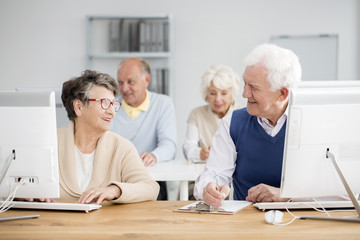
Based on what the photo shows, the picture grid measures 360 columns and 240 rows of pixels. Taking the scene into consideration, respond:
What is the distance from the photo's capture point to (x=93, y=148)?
7.55 ft

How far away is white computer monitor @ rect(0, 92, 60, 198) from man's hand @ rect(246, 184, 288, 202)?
81 centimetres

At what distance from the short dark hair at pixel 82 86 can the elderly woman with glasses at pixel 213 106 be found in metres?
1.49

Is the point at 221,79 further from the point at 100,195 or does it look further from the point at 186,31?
the point at 100,195

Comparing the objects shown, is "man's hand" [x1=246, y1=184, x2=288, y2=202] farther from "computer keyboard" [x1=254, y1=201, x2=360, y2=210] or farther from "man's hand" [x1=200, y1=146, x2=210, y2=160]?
"man's hand" [x1=200, y1=146, x2=210, y2=160]

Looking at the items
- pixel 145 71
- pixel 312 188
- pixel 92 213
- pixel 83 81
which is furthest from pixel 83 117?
pixel 145 71

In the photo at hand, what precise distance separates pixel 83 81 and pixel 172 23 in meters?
3.12

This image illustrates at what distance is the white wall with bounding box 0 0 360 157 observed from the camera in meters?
5.32

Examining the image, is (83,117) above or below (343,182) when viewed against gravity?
above

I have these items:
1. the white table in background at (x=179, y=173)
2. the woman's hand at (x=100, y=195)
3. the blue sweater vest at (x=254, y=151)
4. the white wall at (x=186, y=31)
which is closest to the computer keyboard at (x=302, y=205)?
the blue sweater vest at (x=254, y=151)

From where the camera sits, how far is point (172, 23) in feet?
17.4

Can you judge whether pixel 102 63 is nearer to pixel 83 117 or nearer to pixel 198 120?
pixel 198 120

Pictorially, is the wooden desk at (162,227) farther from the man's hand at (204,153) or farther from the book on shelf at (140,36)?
the book on shelf at (140,36)

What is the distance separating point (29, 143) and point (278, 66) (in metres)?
1.12

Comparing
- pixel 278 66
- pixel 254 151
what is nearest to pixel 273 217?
pixel 254 151
